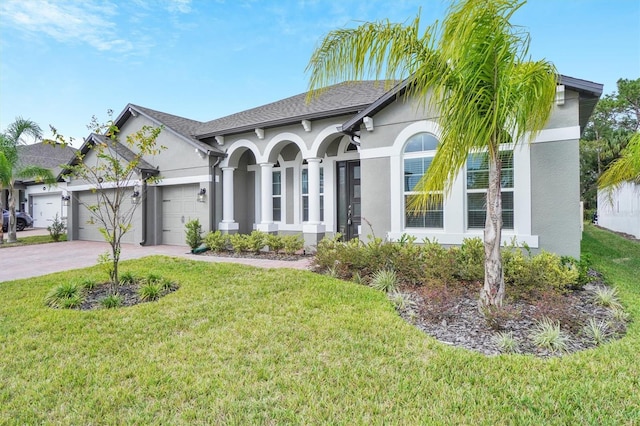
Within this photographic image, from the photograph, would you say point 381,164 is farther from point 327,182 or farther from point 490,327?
point 490,327

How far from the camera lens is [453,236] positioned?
768 cm

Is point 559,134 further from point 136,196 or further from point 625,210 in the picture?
point 625,210

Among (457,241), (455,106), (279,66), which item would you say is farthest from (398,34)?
(279,66)

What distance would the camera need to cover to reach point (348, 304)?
5.34 meters

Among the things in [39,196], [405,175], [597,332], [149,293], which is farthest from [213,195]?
[39,196]

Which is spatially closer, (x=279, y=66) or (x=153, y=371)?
(x=153, y=371)

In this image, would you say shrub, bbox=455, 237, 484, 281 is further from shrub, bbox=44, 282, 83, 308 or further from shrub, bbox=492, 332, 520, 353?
shrub, bbox=44, 282, 83, 308

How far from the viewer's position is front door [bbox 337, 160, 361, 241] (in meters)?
11.3

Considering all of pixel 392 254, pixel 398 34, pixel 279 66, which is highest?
pixel 279 66

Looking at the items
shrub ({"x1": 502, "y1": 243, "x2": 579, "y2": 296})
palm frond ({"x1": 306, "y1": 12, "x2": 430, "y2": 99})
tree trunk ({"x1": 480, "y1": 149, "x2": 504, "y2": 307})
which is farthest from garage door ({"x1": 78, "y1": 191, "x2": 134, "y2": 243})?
shrub ({"x1": 502, "y1": 243, "x2": 579, "y2": 296})

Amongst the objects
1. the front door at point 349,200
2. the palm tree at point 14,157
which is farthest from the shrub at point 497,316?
the palm tree at point 14,157

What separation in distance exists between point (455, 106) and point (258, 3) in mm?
9530

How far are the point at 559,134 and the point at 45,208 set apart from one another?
95.1 feet

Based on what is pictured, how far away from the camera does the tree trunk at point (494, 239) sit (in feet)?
15.7
